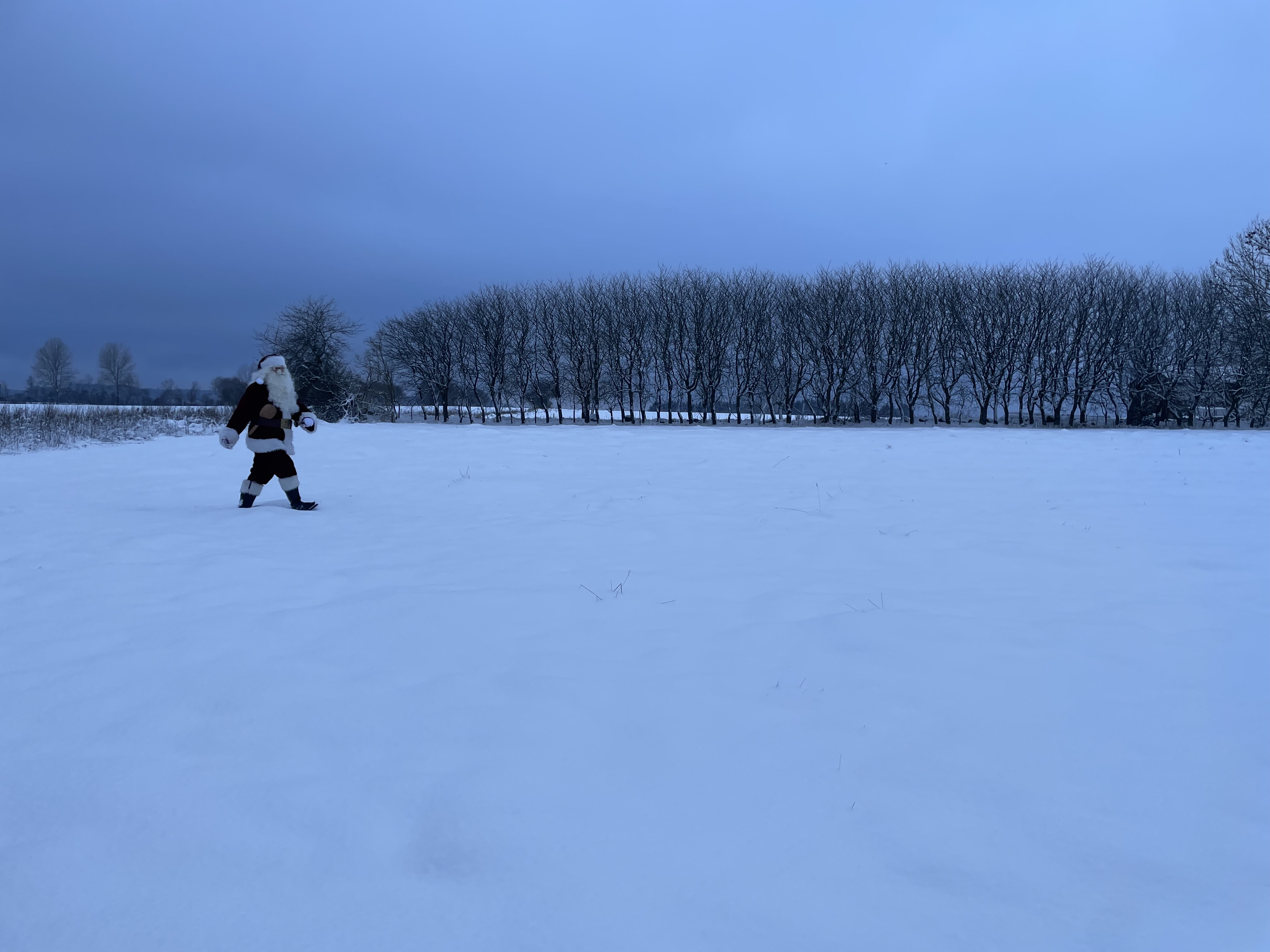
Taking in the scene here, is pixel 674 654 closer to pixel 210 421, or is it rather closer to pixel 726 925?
pixel 726 925

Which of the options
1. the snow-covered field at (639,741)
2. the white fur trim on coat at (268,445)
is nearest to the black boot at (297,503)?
the white fur trim on coat at (268,445)

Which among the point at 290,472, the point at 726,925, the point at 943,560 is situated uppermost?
the point at 290,472

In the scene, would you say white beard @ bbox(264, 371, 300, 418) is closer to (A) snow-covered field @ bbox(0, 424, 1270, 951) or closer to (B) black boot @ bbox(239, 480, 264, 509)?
(B) black boot @ bbox(239, 480, 264, 509)

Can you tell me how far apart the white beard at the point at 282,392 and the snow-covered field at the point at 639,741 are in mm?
2271

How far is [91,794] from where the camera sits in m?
2.05

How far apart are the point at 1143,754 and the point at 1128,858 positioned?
63 cm

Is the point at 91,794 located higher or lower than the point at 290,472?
lower

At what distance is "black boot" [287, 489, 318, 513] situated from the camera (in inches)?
274

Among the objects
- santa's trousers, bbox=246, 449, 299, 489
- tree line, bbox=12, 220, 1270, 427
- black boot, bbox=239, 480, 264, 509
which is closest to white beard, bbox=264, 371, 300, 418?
santa's trousers, bbox=246, 449, 299, 489

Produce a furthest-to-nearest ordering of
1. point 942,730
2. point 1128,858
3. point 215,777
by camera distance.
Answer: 1. point 942,730
2. point 215,777
3. point 1128,858

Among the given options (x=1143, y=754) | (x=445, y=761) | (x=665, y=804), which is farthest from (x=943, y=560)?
(x=445, y=761)

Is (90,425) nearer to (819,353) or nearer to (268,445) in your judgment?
(268,445)

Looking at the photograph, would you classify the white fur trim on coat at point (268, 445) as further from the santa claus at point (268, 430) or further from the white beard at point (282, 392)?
the white beard at point (282, 392)

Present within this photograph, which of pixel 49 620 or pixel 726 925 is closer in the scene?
pixel 726 925
